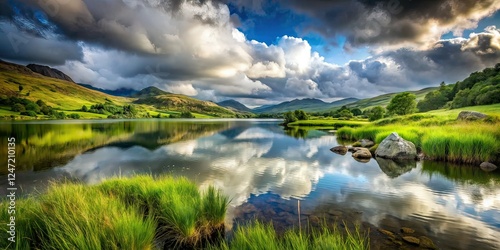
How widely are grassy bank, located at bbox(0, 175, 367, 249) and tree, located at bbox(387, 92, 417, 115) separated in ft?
347

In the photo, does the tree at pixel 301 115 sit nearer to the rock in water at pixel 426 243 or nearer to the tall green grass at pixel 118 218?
the rock in water at pixel 426 243

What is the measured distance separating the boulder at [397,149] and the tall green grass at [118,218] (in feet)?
81.3

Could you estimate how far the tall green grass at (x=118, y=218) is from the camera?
217 inches

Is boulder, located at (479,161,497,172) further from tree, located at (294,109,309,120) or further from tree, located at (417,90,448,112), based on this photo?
tree, located at (294,109,309,120)

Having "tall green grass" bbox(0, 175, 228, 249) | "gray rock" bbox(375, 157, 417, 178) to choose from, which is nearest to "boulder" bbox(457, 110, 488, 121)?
"gray rock" bbox(375, 157, 417, 178)

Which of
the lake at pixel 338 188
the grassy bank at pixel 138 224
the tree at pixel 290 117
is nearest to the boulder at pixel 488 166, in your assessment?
the lake at pixel 338 188

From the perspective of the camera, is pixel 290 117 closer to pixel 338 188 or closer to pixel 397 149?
pixel 397 149

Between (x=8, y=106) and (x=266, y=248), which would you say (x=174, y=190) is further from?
(x=8, y=106)

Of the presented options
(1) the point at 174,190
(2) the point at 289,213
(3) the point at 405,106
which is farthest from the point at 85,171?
(3) the point at 405,106

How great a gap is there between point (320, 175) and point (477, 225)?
394 inches

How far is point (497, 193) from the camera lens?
13391 mm

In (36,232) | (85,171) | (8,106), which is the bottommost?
(85,171)

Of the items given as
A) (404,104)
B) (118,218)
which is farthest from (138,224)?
(404,104)

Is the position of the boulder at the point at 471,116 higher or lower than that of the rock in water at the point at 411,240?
higher
